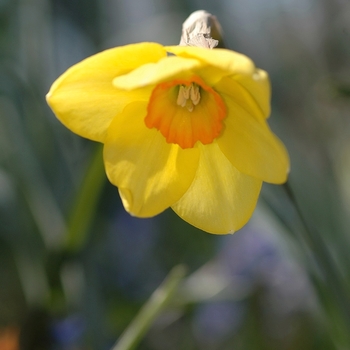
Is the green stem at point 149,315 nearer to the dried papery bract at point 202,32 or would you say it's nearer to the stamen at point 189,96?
the stamen at point 189,96

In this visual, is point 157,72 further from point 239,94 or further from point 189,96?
point 189,96

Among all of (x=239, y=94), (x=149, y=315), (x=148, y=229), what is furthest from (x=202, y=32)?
(x=148, y=229)

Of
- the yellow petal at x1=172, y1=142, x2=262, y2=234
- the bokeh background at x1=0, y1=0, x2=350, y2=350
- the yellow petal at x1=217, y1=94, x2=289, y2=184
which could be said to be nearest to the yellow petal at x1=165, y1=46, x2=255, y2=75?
the yellow petal at x1=217, y1=94, x2=289, y2=184

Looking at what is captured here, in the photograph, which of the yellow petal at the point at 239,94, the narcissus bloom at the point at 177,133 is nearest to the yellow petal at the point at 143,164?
the narcissus bloom at the point at 177,133

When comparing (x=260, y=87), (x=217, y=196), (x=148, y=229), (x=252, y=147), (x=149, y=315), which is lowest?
(x=148, y=229)

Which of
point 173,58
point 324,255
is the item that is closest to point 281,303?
point 324,255

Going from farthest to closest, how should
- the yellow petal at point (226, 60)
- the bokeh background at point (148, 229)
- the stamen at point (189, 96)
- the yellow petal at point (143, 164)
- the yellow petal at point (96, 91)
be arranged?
the bokeh background at point (148, 229)
the stamen at point (189, 96)
the yellow petal at point (143, 164)
the yellow petal at point (96, 91)
the yellow petal at point (226, 60)

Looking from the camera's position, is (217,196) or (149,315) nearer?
(217,196)

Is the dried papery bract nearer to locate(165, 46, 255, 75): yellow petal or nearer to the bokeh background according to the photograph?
locate(165, 46, 255, 75): yellow petal
